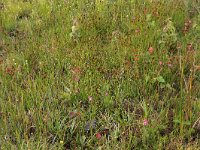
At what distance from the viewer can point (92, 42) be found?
14.4 feet

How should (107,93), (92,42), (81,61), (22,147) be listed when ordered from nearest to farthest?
(22,147) → (107,93) → (81,61) → (92,42)

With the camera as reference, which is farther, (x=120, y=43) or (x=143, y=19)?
(x=143, y=19)

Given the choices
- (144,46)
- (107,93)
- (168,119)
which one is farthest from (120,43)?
(168,119)

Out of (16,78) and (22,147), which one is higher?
(16,78)

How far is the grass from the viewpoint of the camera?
10.4 feet

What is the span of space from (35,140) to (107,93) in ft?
2.88

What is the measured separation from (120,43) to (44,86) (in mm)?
1160

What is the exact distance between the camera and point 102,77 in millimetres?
3871

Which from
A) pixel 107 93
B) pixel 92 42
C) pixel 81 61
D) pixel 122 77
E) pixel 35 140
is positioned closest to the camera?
pixel 35 140

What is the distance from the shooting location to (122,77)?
3.76 m

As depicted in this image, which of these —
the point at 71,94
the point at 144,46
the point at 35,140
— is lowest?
the point at 35,140

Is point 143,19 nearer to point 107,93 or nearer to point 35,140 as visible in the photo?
point 107,93

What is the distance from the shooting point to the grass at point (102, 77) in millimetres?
3174

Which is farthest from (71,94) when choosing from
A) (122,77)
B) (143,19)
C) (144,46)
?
(143,19)
